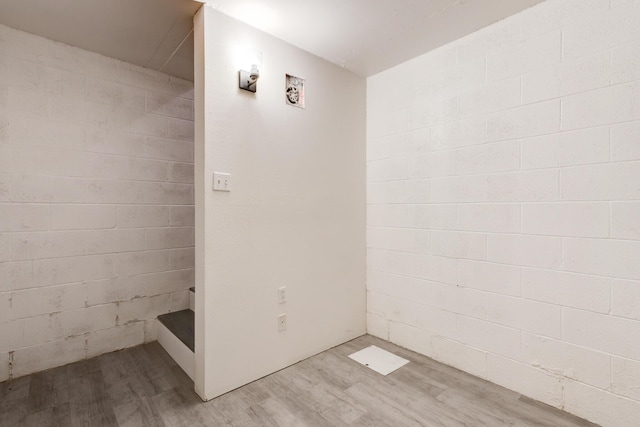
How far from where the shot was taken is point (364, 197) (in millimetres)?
2807

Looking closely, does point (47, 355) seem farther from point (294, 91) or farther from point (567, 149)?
point (567, 149)

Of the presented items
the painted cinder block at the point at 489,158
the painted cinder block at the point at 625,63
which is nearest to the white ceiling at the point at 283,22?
the painted cinder block at the point at 625,63

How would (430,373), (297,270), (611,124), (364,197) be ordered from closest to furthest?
(611,124)
(430,373)
(297,270)
(364,197)

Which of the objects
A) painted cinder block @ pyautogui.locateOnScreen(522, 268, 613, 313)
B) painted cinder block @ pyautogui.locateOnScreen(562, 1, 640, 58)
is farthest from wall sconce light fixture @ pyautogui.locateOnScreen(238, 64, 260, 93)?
painted cinder block @ pyautogui.locateOnScreen(522, 268, 613, 313)

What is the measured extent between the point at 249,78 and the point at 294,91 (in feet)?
1.31

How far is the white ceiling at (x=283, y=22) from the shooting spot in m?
1.79

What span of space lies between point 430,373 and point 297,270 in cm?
119

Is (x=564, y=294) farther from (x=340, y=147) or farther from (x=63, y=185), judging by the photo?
(x=63, y=185)

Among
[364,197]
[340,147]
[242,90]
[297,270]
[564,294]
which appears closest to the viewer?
[564,294]

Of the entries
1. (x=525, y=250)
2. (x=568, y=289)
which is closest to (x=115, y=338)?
(x=525, y=250)

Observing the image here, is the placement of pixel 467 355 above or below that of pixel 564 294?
below

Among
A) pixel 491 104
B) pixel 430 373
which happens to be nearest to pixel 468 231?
pixel 491 104

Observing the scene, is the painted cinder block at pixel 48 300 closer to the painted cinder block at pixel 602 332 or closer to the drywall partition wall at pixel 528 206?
the drywall partition wall at pixel 528 206

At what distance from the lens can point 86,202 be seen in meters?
2.33
